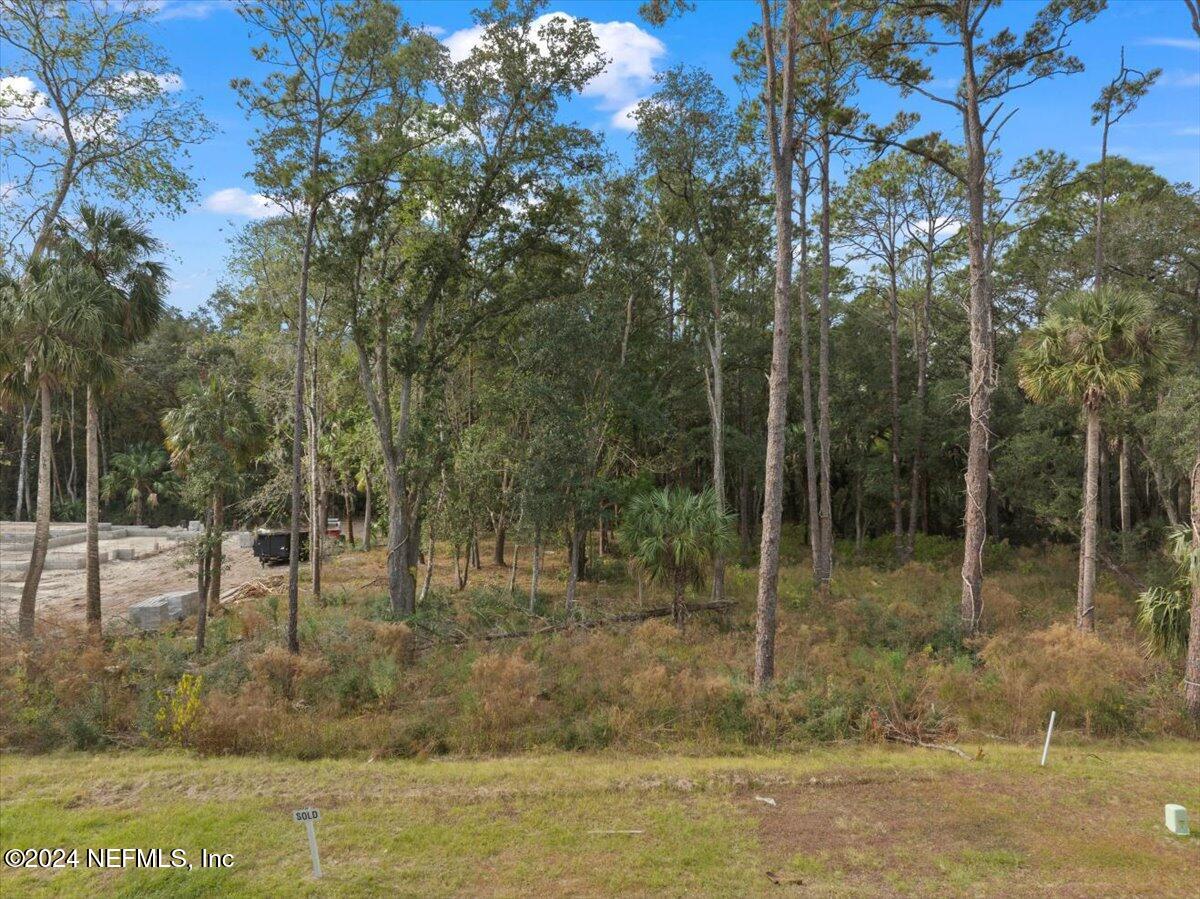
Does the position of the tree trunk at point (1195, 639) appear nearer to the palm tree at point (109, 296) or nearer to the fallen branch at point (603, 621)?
the fallen branch at point (603, 621)

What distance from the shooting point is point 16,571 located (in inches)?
1002

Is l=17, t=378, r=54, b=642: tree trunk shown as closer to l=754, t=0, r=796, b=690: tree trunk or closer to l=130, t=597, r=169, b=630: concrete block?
l=130, t=597, r=169, b=630: concrete block

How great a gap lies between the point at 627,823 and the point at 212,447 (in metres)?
12.2

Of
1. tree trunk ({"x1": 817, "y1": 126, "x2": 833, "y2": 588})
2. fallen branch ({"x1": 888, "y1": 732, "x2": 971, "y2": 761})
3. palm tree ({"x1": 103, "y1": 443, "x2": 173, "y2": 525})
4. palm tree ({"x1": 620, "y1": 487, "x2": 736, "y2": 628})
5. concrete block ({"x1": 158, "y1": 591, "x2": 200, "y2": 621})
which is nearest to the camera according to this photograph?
fallen branch ({"x1": 888, "y1": 732, "x2": 971, "y2": 761})

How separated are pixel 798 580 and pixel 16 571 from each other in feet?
87.4

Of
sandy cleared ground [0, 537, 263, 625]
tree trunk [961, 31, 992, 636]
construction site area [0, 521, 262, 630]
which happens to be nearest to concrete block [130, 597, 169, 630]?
construction site area [0, 521, 262, 630]

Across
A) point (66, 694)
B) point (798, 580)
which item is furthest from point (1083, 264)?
point (66, 694)

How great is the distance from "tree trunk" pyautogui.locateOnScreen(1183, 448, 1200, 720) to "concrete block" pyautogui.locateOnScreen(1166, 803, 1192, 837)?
17.2 feet

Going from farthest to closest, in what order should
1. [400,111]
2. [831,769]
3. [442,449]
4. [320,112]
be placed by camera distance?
[442,449] < [400,111] < [320,112] < [831,769]

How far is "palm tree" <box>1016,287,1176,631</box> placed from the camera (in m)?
15.9

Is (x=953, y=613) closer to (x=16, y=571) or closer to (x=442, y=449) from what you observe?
(x=442, y=449)

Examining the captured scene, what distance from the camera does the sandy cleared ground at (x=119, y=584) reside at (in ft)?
64.2

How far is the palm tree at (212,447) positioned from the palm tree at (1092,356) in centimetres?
1851

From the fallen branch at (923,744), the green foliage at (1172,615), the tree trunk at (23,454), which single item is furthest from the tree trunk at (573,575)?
the tree trunk at (23,454)
